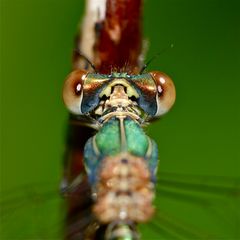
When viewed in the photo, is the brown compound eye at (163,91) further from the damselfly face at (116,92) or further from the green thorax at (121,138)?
the green thorax at (121,138)

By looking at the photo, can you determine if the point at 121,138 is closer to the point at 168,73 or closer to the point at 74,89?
the point at 74,89

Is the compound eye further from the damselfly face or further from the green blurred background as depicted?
the green blurred background

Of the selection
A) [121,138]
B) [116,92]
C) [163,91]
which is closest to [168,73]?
[163,91]

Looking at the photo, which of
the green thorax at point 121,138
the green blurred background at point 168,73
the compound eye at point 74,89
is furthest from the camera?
the green blurred background at point 168,73

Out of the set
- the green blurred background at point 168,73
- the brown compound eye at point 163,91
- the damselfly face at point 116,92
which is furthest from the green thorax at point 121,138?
the green blurred background at point 168,73

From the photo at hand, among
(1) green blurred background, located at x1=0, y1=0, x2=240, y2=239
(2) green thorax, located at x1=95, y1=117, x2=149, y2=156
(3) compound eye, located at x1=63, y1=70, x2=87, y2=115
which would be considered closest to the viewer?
(2) green thorax, located at x1=95, y1=117, x2=149, y2=156

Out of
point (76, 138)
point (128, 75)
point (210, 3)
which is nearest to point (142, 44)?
point (128, 75)

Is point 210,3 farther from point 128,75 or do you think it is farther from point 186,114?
point 128,75

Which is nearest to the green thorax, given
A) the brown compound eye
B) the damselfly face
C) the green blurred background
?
the damselfly face
